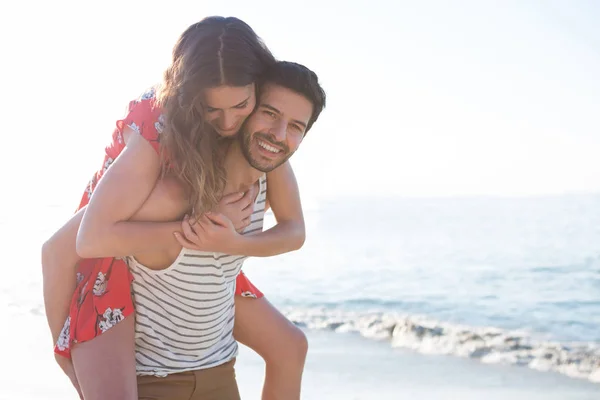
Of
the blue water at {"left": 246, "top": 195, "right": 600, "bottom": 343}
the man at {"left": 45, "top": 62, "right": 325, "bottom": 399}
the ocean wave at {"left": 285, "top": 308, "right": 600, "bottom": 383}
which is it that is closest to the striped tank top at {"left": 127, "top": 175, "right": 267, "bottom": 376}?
the man at {"left": 45, "top": 62, "right": 325, "bottom": 399}

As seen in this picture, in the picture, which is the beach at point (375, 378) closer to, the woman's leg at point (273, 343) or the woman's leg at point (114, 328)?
the woman's leg at point (273, 343)

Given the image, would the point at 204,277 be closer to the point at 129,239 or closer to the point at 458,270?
the point at 129,239

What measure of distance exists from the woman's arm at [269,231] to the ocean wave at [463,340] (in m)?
4.10

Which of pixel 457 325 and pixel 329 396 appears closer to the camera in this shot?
pixel 329 396

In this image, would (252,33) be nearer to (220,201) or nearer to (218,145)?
(218,145)

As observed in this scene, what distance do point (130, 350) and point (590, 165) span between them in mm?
27639

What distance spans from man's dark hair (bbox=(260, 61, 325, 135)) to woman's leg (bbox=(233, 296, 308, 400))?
3.15 feet

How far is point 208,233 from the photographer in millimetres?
2775

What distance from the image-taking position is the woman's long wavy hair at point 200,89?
277 centimetres

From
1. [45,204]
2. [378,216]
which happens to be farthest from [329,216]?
[45,204]

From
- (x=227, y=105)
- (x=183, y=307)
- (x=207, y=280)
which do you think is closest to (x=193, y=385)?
(x=183, y=307)

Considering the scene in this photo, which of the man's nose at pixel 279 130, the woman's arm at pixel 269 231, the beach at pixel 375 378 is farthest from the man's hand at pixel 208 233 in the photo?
the beach at pixel 375 378

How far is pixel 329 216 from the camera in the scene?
22672 millimetres

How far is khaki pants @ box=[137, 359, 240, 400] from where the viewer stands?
305 centimetres
